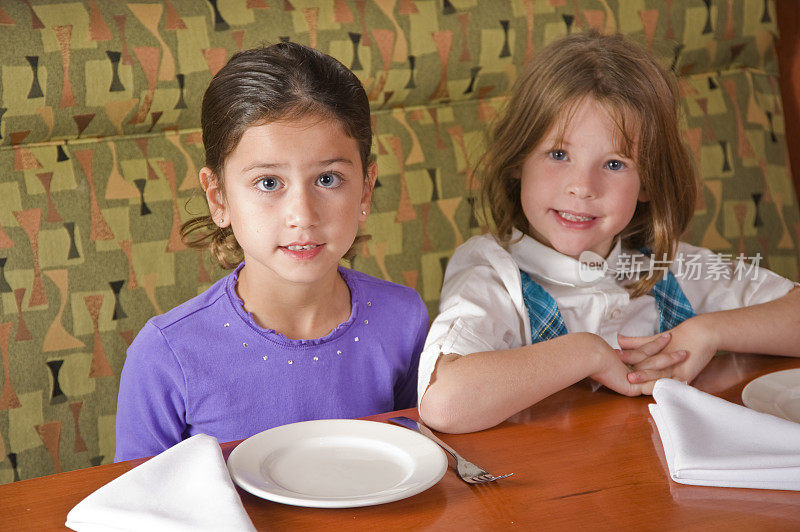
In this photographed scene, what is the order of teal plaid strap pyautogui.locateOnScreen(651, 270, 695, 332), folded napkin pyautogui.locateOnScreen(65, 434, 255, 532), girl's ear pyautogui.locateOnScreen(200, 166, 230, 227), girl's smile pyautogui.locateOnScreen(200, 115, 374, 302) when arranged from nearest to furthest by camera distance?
folded napkin pyautogui.locateOnScreen(65, 434, 255, 532) → girl's smile pyautogui.locateOnScreen(200, 115, 374, 302) → girl's ear pyautogui.locateOnScreen(200, 166, 230, 227) → teal plaid strap pyautogui.locateOnScreen(651, 270, 695, 332)

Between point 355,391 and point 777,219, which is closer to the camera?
point 355,391

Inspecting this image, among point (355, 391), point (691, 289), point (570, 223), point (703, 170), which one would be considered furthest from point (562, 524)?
point (703, 170)

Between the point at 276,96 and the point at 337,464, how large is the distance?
0.48 meters

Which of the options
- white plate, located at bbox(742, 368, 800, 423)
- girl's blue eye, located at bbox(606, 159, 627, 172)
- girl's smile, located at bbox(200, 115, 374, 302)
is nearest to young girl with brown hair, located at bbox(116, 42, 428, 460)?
girl's smile, located at bbox(200, 115, 374, 302)

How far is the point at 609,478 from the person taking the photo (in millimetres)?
772

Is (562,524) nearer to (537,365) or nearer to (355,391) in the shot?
(537,365)

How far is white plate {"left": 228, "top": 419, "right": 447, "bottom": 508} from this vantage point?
0.71 meters

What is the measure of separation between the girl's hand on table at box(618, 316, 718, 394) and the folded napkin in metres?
0.55

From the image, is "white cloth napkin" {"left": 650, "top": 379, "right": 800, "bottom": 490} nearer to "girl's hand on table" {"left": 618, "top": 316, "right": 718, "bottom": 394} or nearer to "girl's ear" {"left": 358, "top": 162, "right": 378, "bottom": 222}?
"girl's hand on table" {"left": 618, "top": 316, "right": 718, "bottom": 394}

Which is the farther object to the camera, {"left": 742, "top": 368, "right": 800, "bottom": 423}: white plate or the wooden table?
{"left": 742, "top": 368, "right": 800, "bottom": 423}: white plate

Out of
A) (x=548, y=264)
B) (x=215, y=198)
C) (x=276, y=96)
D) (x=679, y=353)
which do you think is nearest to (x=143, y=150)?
(x=215, y=198)

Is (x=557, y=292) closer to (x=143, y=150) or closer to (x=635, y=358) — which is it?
(x=635, y=358)

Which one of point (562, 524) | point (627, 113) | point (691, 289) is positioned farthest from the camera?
point (691, 289)

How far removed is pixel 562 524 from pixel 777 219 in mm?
1558
